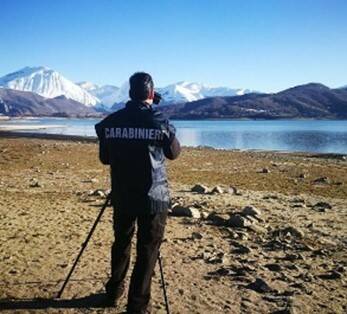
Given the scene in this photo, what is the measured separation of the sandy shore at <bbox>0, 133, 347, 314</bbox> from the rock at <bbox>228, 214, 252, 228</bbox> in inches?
1.0

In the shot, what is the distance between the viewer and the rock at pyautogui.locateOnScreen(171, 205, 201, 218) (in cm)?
1221

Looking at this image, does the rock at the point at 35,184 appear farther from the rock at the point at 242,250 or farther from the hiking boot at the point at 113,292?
the hiking boot at the point at 113,292

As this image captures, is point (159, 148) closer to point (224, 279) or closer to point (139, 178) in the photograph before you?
point (139, 178)

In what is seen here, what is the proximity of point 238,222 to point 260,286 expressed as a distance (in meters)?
4.07

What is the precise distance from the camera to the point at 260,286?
23.7ft

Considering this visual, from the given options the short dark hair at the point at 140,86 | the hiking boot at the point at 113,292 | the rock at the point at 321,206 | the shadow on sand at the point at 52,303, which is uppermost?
the short dark hair at the point at 140,86

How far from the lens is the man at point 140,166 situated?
570 cm

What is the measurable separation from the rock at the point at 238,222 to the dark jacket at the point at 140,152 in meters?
5.61

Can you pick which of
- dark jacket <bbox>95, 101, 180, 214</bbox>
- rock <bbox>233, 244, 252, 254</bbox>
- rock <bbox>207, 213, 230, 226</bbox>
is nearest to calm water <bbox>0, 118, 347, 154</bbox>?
rock <bbox>207, 213, 230, 226</bbox>

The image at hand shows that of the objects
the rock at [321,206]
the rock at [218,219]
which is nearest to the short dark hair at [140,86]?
the rock at [218,219]

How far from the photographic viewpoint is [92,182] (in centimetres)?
1888

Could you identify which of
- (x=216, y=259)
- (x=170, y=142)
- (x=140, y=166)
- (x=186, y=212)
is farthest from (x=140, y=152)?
(x=186, y=212)

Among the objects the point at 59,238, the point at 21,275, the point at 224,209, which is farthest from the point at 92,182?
the point at 21,275

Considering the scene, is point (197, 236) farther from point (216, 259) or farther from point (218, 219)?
point (216, 259)
